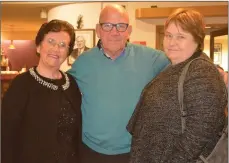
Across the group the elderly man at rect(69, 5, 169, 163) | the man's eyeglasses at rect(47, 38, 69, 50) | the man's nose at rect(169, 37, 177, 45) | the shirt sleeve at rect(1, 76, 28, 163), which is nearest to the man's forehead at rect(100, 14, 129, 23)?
the elderly man at rect(69, 5, 169, 163)

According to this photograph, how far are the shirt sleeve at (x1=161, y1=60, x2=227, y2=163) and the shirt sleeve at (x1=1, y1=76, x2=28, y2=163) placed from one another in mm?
654

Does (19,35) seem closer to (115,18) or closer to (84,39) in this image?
(84,39)

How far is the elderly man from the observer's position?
5.18 ft

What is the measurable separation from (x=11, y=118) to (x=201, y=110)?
77 centimetres

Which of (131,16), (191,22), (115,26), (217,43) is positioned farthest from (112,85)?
(131,16)

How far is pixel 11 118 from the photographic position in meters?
1.36

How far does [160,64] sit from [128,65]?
0.53 ft

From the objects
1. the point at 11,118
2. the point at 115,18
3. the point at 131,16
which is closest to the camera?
the point at 11,118

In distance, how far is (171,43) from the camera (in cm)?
126

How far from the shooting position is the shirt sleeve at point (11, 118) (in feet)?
4.46

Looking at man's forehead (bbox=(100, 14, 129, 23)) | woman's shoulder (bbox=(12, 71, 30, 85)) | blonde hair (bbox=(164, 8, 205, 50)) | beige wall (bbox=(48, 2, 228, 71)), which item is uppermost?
beige wall (bbox=(48, 2, 228, 71))

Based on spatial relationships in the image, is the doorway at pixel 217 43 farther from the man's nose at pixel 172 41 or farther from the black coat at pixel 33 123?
the black coat at pixel 33 123

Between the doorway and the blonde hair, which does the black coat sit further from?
the doorway

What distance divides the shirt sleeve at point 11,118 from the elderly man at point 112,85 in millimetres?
369
